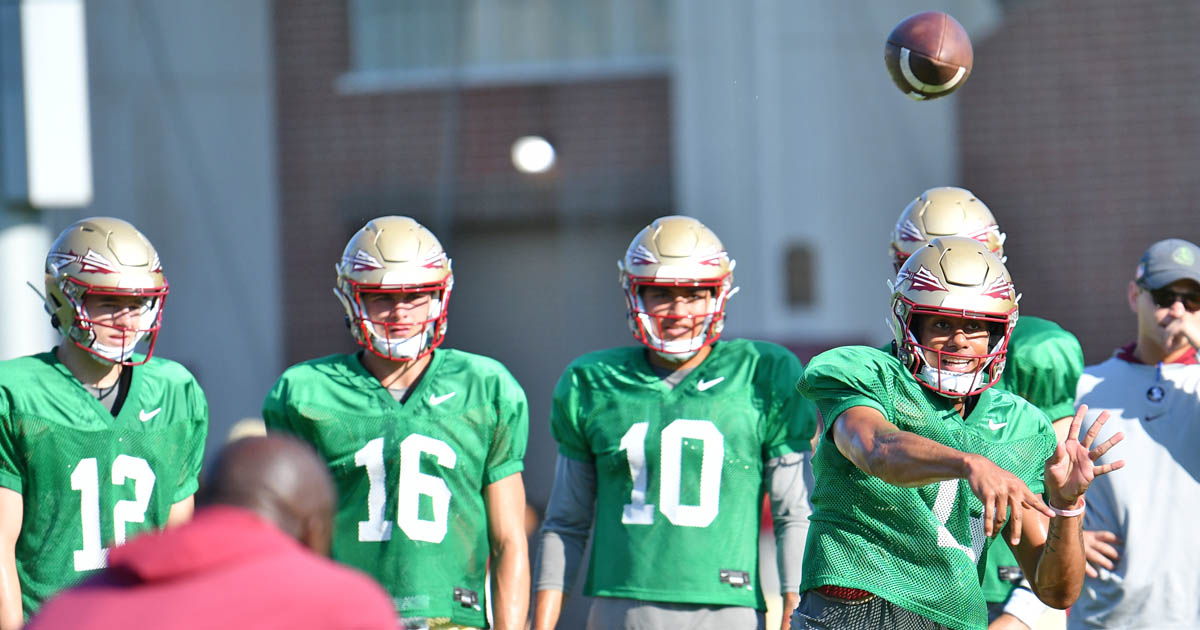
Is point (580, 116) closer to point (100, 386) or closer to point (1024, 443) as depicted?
point (100, 386)

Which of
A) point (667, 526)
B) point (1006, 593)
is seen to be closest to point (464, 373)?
point (667, 526)

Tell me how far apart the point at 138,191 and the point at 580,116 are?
3220 mm

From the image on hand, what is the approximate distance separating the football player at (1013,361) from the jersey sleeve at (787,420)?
0.58 m

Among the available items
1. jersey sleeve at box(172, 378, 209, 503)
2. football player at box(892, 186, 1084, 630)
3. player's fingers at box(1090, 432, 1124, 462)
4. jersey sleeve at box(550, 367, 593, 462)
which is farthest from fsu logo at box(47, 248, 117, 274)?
player's fingers at box(1090, 432, 1124, 462)

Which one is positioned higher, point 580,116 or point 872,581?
point 580,116

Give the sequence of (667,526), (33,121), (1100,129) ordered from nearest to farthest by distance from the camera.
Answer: (667,526) → (33,121) → (1100,129)

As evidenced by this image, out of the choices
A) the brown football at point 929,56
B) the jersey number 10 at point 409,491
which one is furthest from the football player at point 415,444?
the brown football at point 929,56

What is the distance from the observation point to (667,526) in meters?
4.10

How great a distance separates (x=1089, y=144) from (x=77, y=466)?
763 centimetres

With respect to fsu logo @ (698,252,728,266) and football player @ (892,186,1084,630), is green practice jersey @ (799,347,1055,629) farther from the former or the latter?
fsu logo @ (698,252,728,266)

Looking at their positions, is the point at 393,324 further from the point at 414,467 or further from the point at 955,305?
the point at 955,305

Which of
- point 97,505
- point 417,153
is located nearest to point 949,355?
point 97,505

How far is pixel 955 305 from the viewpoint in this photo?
137 inches

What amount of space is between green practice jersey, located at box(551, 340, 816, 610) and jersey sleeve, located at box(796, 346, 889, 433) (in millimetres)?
730
